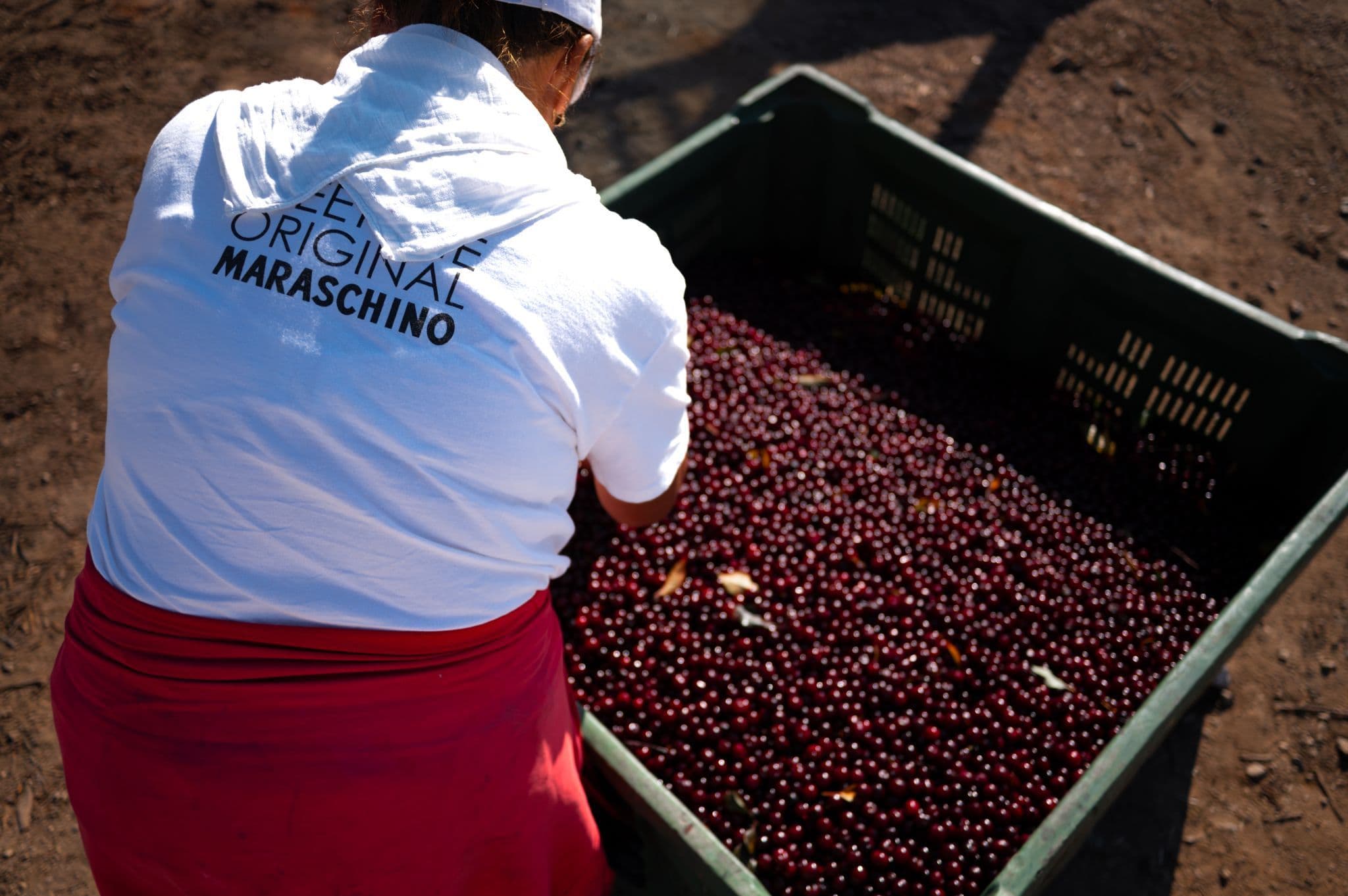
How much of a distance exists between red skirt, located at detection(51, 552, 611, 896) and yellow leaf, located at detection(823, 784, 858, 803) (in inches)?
37.4

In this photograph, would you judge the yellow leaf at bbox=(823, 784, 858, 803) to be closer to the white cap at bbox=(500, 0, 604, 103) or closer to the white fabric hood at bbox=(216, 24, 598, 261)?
the white fabric hood at bbox=(216, 24, 598, 261)

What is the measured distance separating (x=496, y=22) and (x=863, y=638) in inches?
73.6

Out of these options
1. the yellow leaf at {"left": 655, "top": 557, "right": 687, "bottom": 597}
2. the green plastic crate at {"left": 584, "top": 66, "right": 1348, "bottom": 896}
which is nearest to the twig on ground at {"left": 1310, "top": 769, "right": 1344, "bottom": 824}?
the green plastic crate at {"left": 584, "top": 66, "right": 1348, "bottom": 896}

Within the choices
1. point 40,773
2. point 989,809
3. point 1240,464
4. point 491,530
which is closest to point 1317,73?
point 1240,464

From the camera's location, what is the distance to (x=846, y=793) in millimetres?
2389

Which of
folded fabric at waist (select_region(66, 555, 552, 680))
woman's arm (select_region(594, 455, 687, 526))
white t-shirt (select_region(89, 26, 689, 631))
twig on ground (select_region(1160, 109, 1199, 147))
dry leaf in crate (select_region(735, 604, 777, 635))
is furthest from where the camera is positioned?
twig on ground (select_region(1160, 109, 1199, 147))

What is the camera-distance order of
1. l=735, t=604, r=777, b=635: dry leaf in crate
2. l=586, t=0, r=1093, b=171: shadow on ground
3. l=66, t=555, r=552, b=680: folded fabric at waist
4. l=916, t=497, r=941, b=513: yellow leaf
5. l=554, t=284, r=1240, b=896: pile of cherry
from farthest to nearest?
l=586, t=0, r=1093, b=171: shadow on ground < l=916, t=497, r=941, b=513: yellow leaf < l=735, t=604, r=777, b=635: dry leaf in crate < l=554, t=284, r=1240, b=896: pile of cherry < l=66, t=555, r=552, b=680: folded fabric at waist

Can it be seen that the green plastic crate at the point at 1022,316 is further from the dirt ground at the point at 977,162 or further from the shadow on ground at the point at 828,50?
the shadow on ground at the point at 828,50

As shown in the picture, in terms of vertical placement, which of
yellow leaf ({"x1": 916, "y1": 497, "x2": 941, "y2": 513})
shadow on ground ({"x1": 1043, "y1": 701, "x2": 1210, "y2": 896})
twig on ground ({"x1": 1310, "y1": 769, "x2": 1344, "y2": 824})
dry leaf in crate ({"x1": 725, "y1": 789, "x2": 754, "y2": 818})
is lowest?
shadow on ground ({"x1": 1043, "y1": 701, "x2": 1210, "y2": 896})

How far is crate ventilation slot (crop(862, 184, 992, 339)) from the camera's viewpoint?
3189 millimetres

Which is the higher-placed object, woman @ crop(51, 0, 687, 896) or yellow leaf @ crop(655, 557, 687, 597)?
woman @ crop(51, 0, 687, 896)

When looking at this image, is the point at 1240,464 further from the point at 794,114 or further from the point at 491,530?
the point at 491,530

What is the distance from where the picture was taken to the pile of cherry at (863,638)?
2367 millimetres

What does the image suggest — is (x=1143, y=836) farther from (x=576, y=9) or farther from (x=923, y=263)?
(x=576, y=9)
